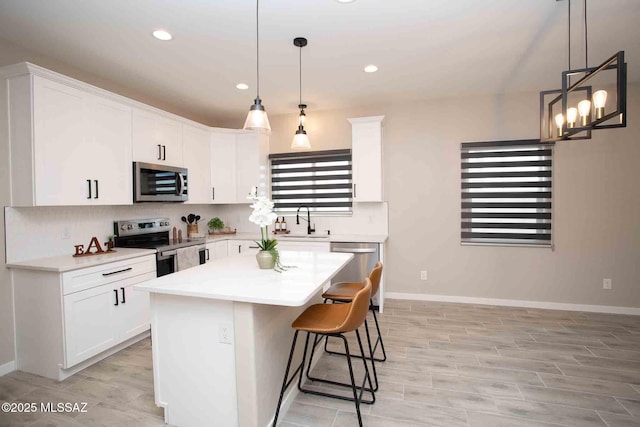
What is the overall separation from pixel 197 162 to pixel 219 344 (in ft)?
10.3

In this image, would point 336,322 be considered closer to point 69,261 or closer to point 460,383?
point 460,383

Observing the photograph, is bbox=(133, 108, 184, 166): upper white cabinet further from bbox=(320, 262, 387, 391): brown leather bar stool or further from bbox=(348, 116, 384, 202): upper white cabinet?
bbox=(320, 262, 387, 391): brown leather bar stool

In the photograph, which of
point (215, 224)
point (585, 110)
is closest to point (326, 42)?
point (585, 110)

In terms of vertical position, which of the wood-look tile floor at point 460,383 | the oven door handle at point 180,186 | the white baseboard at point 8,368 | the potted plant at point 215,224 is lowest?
the wood-look tile floor at point 460,383

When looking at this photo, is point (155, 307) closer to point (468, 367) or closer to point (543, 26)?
point (468, 367)

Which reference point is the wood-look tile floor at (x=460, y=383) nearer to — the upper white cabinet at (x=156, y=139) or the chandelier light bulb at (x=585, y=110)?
the chandelier light bulb at (x=585, y=110)

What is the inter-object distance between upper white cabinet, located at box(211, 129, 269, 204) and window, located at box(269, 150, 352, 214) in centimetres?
32

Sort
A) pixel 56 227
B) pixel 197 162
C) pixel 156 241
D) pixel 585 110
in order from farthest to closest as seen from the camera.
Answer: pixel 197 162 → pixel 156 241 → pixel 56 227 → pixel 585 110

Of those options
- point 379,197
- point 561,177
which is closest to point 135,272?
point 379,197

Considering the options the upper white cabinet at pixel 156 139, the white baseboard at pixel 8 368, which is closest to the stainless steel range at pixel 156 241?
the upper white cabinet at pixel 156 139

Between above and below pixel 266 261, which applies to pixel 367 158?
above

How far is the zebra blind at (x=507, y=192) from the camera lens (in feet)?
13.4

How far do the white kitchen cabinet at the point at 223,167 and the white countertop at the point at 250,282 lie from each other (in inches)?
91.0

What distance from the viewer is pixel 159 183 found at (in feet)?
12.3
